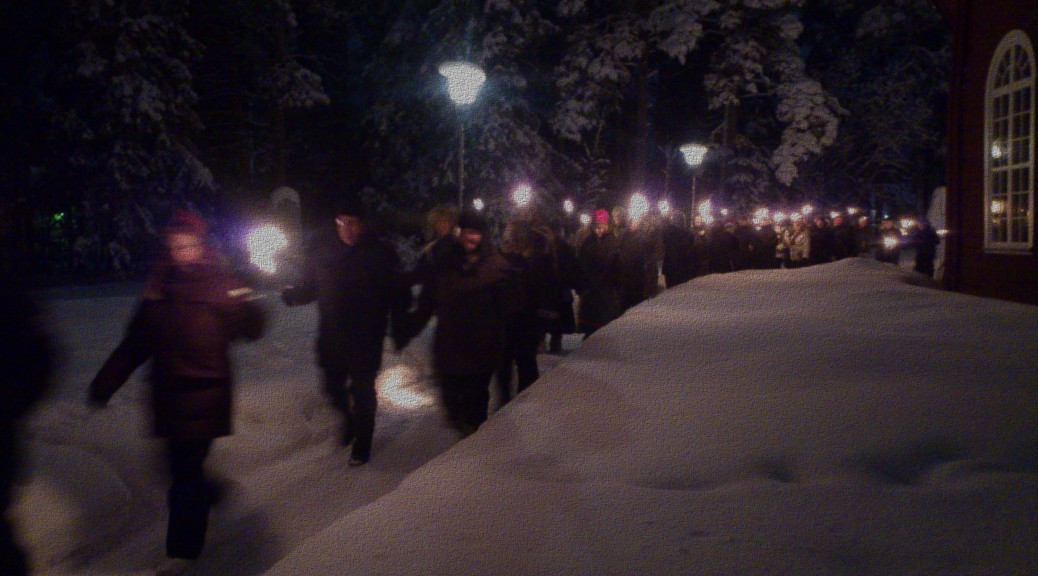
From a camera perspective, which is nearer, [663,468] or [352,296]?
[663,468]

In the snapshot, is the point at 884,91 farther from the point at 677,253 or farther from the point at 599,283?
the point at 599,283

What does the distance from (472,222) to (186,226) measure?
2.05 metres

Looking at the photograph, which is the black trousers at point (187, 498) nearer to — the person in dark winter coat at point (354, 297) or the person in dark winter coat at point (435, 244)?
the person in dark winter coat at point (354, 297)

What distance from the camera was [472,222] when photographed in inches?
234

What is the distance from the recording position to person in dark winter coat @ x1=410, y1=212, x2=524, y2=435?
5.91 meters

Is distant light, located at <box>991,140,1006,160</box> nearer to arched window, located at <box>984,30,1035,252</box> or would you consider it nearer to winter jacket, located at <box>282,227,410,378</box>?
arched window, located at <box>984,30,1035,252</box>

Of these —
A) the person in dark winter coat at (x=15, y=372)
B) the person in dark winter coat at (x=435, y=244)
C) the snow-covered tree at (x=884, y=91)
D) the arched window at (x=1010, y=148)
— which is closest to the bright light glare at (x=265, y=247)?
the person in dark winter coat at (x=435, y=244)

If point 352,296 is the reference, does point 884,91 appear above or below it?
above

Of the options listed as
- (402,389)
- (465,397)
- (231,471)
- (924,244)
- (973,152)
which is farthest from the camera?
(924,244)

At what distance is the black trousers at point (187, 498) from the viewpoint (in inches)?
178

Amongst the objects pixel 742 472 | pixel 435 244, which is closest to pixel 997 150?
pixel 435 244

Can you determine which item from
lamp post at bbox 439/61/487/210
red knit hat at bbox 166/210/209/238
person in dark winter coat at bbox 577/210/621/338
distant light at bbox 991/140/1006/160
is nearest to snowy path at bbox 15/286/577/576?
red knit hat at bbox 166/210/209/238

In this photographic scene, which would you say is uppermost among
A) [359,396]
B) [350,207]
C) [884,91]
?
[884,91]

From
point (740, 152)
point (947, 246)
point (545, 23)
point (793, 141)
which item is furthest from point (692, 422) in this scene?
point (740, 152)
